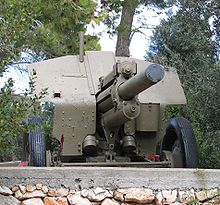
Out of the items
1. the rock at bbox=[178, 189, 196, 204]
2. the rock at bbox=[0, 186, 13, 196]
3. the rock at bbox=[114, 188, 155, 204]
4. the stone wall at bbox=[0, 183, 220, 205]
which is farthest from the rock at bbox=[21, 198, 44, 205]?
the rock at bbox=[178, 189, 196, 204]

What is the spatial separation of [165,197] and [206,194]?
13.7 inches

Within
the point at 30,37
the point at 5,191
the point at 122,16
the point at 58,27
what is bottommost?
the point at 5,191

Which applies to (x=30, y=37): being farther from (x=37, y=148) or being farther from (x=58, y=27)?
(x=37, y=148)

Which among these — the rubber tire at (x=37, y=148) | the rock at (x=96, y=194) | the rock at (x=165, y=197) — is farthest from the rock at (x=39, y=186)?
the rubber tire at (x=37, y=148)

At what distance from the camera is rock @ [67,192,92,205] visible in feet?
16.0

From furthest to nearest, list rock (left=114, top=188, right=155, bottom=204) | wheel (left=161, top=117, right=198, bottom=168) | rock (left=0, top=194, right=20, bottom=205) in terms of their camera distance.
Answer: wheel (left=161, top=117, right=198, bottom=168)
rock (left=114, top=188, right=155, bottom=204)
rock (left=0, top=194, right=20, bottom=205)

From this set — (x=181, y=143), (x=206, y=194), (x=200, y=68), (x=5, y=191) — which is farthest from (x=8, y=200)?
(x=200, y=68)

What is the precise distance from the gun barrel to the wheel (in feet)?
3.67

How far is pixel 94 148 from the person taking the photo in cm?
704

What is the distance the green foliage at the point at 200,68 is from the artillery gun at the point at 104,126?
4.24ft

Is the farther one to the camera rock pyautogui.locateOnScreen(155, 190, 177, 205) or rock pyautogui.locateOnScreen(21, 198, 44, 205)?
rock pyautogui.locateOnScreen(155, 190, 177, 205)

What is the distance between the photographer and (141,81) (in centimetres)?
553

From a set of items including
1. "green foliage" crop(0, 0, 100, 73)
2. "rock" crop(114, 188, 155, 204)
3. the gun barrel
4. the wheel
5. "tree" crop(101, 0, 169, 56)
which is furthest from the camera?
"tree" crop(101, 0, 169, 56)

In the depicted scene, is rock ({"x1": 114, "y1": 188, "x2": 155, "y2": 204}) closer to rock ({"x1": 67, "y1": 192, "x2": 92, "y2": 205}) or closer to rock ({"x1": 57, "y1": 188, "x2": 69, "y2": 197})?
rock ({"x1": 67, "y1": 192, "x2": 92, "y2": 205})
